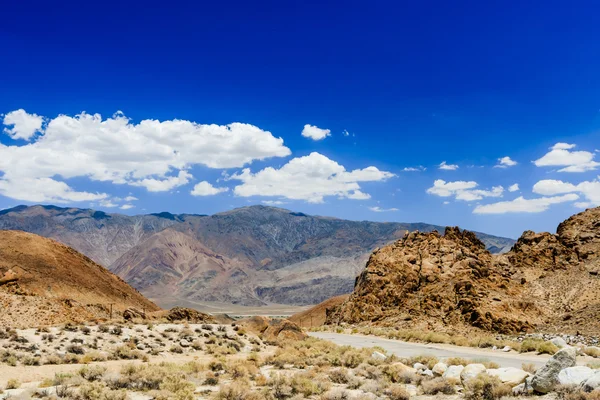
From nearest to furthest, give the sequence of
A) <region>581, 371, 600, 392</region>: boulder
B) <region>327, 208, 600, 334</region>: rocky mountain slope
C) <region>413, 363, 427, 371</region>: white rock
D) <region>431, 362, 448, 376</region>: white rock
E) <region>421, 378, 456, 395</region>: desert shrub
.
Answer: <region>581, 371, 600, 392</region>: boulder → <region>421, 378, 456, 395</region>: desert shrub → <region>431, 362, 448, 376</region>: white rock → <region>413, 363, 427, 371</region>: white rock → <region>327, 208, 600, 334</region>: rocky mountain slope

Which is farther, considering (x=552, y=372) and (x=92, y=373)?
(x=92, y=373)

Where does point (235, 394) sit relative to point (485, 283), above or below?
below

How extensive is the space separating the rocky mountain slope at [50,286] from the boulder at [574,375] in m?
34.0

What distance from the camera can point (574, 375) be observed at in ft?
42.1

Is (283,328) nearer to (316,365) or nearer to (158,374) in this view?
(316,365)

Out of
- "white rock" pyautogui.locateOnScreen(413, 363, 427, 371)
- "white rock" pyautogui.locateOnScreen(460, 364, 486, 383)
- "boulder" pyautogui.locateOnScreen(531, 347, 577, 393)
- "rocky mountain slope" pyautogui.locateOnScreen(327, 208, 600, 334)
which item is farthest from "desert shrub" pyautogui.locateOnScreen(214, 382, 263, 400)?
"rocky mountain slope" pyautogui.locateOnScreen(327, 208, 600, 334)

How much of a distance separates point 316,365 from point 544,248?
145 feet

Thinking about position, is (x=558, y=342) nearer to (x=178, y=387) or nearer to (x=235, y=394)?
(x=235, y=394)

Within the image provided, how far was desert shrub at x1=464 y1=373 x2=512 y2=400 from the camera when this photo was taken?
13.4m

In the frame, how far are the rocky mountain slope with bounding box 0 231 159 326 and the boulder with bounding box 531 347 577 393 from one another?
110 feet

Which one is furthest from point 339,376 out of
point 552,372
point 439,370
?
point 552,372

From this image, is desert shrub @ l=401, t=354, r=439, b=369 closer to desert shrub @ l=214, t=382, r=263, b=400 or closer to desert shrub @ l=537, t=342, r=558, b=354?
desert shrub @ l=214, t=382, r=263, b=400

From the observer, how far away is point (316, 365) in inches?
809

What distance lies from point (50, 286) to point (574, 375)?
47.2 m
